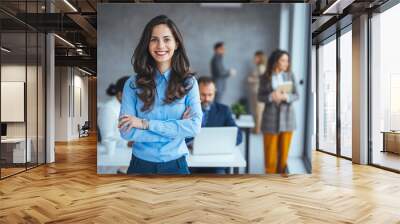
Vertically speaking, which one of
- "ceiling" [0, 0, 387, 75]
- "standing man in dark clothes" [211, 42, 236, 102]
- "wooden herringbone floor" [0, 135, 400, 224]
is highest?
"ceiling" [0, 0, 387, 75]

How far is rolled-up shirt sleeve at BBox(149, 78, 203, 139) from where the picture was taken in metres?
6.14

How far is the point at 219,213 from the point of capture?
164 inches

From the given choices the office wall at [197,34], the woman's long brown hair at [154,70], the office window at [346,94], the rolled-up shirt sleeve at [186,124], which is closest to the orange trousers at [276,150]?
the office wall at [197,34]

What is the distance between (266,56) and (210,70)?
932 millimetres

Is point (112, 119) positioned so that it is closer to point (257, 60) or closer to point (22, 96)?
point (22, 96)

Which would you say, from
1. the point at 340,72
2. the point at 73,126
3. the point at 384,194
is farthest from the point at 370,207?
the point at 73,126

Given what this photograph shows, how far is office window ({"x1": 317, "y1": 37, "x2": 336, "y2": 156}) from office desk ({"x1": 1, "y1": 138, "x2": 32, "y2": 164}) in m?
7.15

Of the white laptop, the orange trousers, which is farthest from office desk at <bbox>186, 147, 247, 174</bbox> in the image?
the orange trousers

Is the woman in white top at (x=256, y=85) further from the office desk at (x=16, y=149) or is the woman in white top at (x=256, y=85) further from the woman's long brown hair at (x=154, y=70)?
the office desk at (x=16, y=149)

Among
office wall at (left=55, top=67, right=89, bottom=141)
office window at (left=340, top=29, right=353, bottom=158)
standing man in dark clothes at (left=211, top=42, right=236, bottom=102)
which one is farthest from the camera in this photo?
office wall at (left=55, top=67, right=89, bottom=141)

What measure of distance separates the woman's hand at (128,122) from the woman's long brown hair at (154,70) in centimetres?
23

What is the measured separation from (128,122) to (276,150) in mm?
2427

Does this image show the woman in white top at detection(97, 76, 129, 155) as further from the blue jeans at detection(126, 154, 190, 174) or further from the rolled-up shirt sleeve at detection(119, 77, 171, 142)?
the blue jeans at detection(126, 154, 190, 174)

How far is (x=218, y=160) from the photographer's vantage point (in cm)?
632
